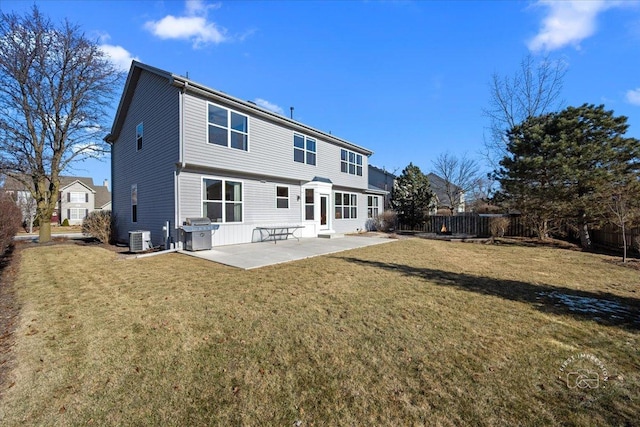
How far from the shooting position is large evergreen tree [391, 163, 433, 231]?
22.7 meters

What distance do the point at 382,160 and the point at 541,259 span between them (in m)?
31.5

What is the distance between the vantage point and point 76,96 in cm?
1470

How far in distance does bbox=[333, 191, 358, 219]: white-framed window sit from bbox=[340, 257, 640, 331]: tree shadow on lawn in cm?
1113

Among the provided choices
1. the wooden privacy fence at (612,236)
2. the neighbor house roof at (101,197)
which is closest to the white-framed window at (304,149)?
the wooden privacy fence at (612,236)

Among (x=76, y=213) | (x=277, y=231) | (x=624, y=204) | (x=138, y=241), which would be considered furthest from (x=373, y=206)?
(x=76, y=213)

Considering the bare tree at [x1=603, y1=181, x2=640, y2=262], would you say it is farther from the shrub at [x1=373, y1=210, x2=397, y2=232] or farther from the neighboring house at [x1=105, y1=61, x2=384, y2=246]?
the neighboring house at [x1=105, y1=61, x2=384, y2=246]

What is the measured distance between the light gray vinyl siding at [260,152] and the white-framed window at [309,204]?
754 mm

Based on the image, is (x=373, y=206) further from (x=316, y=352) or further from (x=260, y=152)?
(x=316, y=352)

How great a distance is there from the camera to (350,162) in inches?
772

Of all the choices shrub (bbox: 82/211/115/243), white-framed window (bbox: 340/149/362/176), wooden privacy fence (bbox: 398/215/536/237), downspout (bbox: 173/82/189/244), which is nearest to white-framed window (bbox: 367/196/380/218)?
white-framed window (bbox: 340/149/362/176)

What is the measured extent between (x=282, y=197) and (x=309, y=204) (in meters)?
2.05

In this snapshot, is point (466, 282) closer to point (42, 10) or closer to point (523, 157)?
point (523, 157)

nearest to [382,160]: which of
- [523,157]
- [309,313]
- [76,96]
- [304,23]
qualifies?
[523,157]

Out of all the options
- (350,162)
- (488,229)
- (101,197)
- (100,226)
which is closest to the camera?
(100,226)
